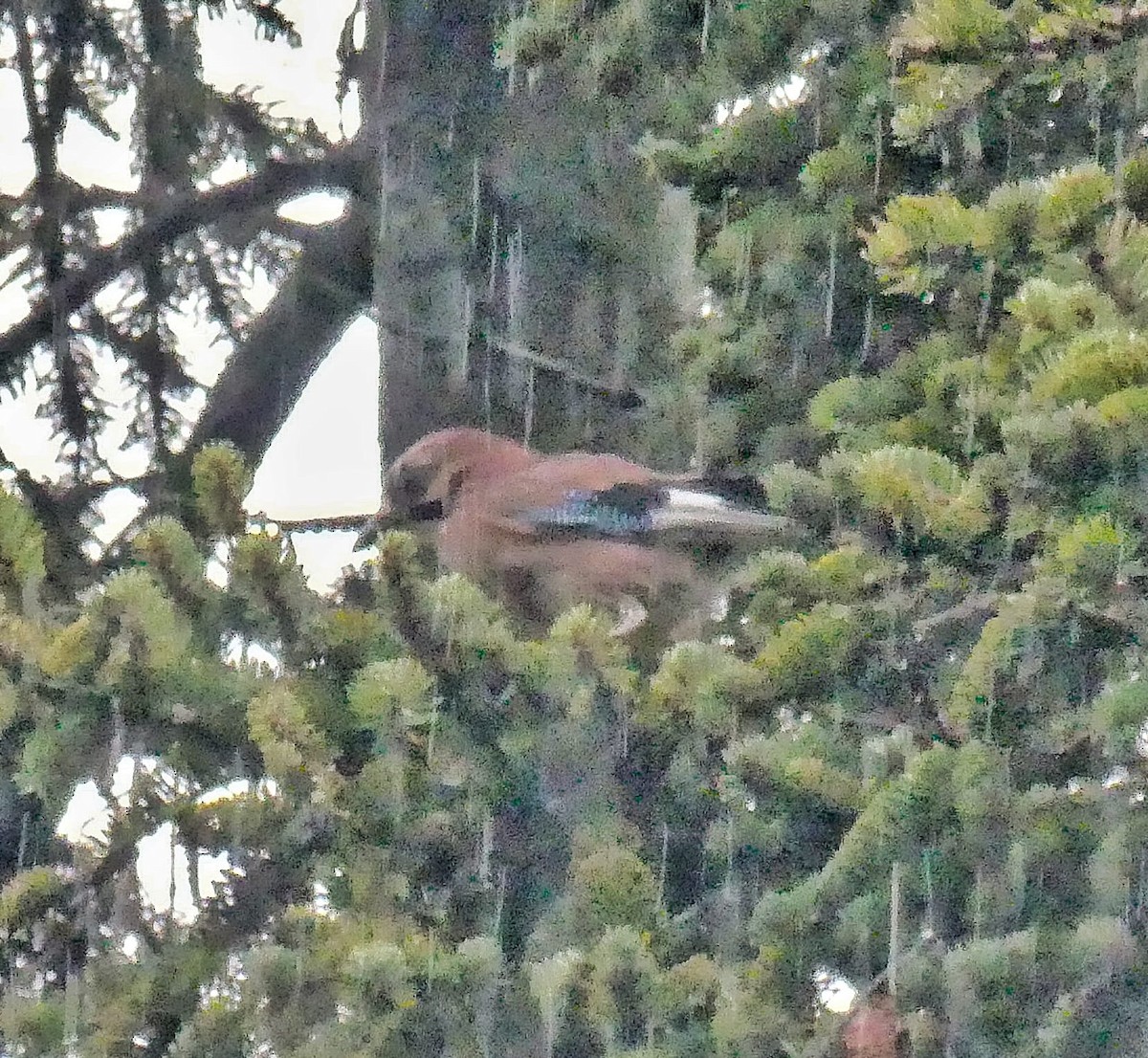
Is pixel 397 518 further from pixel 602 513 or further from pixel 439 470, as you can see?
pixel 602 513

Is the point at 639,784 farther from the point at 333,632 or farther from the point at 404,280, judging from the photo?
the point at 404,280

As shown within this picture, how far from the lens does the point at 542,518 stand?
8.54 ft

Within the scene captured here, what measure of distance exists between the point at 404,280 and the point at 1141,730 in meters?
1.74

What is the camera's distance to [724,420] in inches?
83.7

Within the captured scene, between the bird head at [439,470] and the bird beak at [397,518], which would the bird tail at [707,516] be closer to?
the bird head at [439,470]

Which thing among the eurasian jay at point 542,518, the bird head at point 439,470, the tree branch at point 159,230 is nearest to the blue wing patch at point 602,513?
the eurasian jay at point 542,518

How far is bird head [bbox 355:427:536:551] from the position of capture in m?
2.58

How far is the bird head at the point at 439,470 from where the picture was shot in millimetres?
2576

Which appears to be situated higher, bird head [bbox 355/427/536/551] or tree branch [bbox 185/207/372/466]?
tree branch [bbox 185/207/372/466]

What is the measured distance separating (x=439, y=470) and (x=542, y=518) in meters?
0.21

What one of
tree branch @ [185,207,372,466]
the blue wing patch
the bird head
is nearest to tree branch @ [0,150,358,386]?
tree branch @ [185,207,372,466]

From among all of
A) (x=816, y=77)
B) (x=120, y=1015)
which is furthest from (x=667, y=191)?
(x=120, y=1015)

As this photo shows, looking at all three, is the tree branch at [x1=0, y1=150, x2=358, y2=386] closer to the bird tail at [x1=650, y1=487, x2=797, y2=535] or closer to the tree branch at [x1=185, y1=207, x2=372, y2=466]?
the tree branch at [x1=185, y1=207, x2=372, y2=466]

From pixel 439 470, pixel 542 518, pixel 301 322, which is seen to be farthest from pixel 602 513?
pixel 301 322
